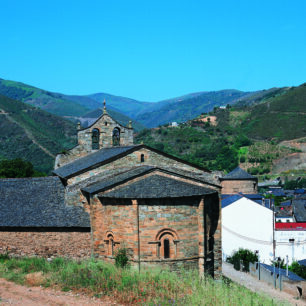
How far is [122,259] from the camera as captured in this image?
17.5 m

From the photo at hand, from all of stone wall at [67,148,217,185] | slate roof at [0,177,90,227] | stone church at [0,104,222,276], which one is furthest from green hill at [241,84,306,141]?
slate roof at [0,177,90,227]

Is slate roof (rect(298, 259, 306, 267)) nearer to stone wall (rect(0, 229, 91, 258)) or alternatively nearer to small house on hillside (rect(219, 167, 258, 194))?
stone wall (rect(0, 229, 91, 258))

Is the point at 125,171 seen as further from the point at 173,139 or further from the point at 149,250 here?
the point at 173,139

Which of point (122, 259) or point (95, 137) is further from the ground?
point (95, 137)

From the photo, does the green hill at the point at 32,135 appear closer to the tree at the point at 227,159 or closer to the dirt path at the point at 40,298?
the tree at the point at 227,159

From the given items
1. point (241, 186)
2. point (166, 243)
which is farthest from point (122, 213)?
point (241, 186)

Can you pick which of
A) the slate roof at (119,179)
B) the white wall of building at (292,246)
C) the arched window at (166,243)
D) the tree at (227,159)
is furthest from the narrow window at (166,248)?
the tree at (227,159)

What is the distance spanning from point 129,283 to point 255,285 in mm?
13444

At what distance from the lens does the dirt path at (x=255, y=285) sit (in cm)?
2244

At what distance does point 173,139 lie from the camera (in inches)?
4889

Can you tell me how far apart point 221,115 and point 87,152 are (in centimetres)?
12402

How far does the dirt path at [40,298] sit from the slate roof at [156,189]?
15.4 feet

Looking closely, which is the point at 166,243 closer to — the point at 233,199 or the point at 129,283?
the point at 129,283

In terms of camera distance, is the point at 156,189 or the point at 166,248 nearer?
the point at 156,189
